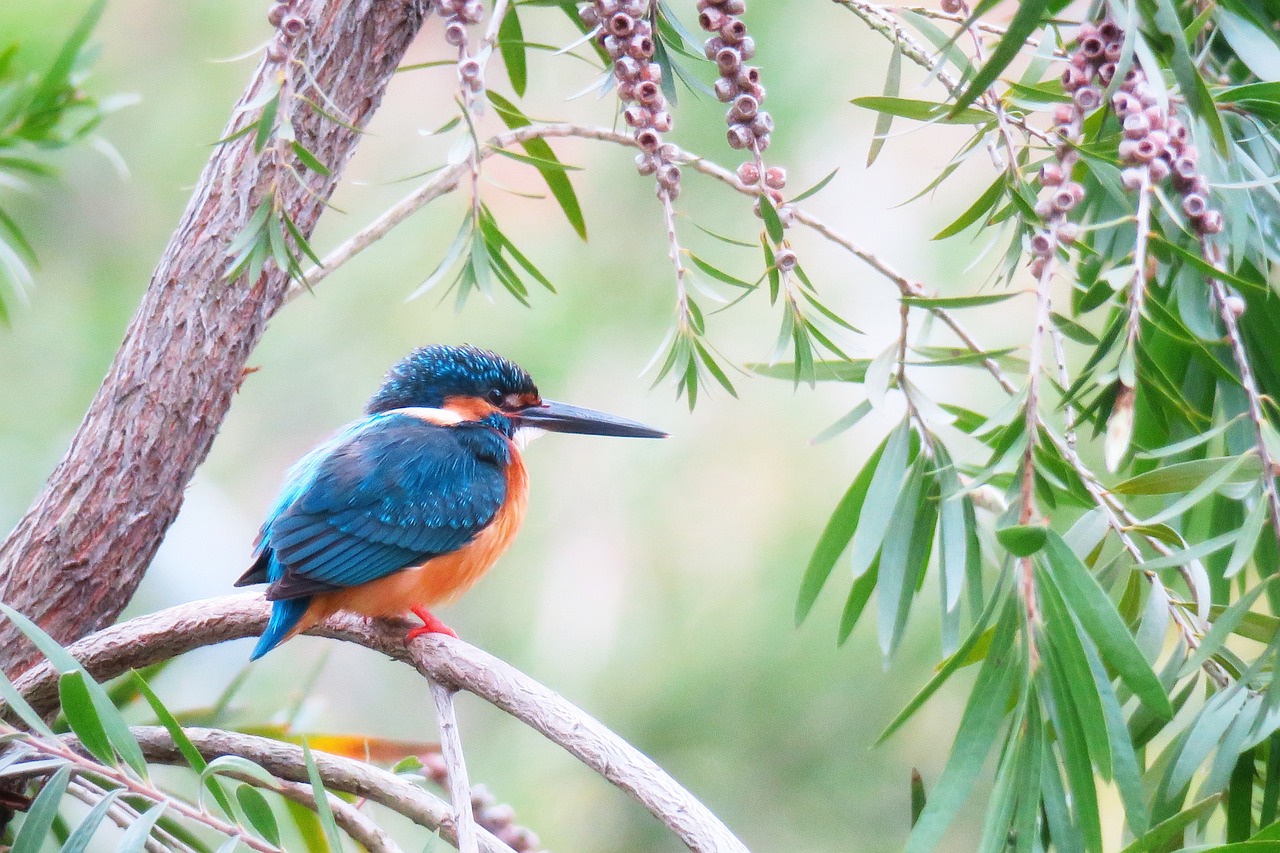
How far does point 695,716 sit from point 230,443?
5.88 ft

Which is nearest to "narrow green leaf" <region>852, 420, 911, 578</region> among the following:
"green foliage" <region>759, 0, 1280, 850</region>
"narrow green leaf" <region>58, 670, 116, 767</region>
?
"green foliage" <region>759, 0, 1280, 850</region>

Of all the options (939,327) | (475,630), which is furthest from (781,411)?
(475,630)

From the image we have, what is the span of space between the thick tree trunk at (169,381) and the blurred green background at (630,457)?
1231 millimetres

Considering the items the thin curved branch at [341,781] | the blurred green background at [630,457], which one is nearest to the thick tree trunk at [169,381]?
the thin curved branch at [341,781]

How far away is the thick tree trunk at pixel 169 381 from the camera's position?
122 cm

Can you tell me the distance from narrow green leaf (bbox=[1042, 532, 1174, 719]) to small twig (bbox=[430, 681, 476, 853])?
502 millimetres

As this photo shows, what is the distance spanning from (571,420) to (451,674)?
0.67 m

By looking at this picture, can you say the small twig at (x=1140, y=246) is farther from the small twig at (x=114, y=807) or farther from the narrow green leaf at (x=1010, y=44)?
the small twig at (x=114, y=807)

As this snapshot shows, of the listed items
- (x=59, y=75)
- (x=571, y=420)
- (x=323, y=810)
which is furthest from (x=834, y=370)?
(x=59, y=75)

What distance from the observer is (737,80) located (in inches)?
31.5

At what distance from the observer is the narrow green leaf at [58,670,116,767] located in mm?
856

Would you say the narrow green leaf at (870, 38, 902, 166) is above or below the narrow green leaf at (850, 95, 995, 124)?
above

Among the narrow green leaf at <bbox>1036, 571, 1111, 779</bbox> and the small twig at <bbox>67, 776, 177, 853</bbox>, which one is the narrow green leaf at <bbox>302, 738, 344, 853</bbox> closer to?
the small twig at <bbox>67, 776, 177, 853</bbox>

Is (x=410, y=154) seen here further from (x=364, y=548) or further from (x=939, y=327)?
(x=364, y=548)
